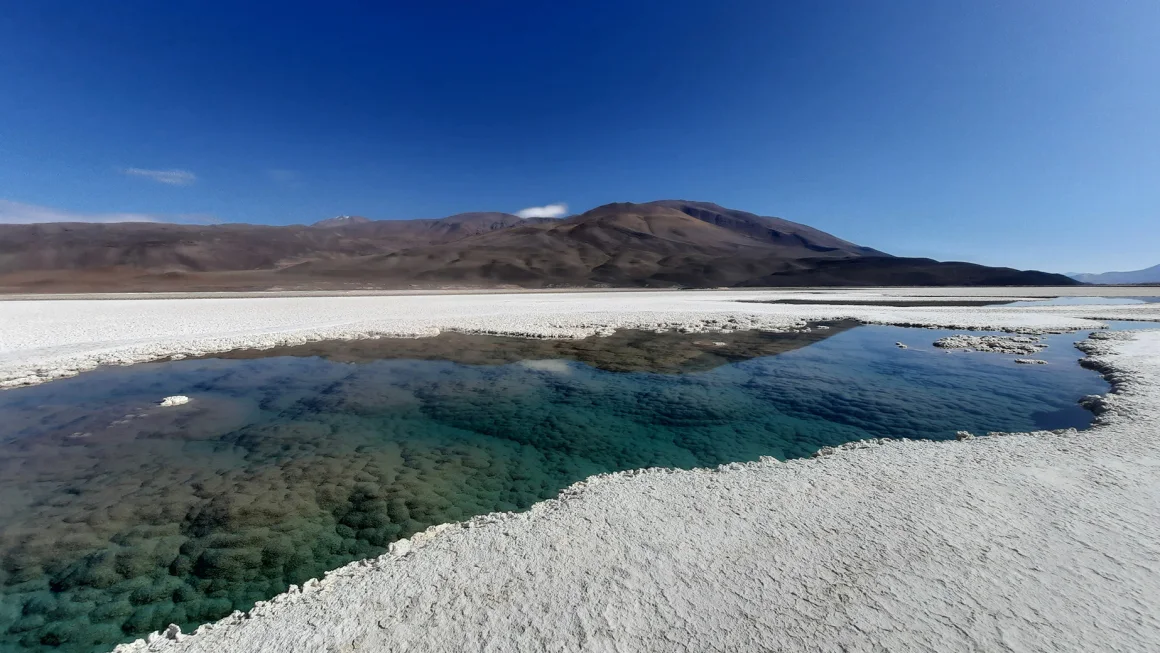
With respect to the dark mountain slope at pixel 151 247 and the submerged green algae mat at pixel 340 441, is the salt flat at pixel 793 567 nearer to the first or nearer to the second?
the submerged green algae mat at pixel 340 441

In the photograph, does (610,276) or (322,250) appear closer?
(610,276)

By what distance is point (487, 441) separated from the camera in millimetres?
6719

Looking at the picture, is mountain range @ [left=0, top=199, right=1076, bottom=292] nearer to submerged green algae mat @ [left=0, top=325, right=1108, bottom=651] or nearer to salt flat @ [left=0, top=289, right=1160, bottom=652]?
submerged green algae mat @ [left=0, top=325, right=1108, bottom=651]

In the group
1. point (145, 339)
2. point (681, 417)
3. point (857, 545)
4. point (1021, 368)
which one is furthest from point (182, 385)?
point (1021, 368)

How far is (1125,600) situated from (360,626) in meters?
4.45

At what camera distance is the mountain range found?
72375 mm

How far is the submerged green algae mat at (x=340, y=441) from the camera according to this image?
3781 millimetres

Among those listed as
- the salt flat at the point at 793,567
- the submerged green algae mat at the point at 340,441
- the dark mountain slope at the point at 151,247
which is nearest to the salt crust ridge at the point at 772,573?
the salt flat at the point at 793,567

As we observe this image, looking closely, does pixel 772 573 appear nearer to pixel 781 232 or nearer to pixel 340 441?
pixel 340 441

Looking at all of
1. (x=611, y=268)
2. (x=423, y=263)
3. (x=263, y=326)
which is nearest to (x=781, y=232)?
(x=611, y=268)

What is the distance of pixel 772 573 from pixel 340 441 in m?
5.81

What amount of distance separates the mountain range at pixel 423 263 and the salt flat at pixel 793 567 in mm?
63409

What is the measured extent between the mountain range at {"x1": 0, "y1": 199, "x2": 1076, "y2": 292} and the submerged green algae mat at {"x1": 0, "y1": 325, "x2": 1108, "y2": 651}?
185 ft

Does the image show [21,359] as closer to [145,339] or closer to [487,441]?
[145,339]
